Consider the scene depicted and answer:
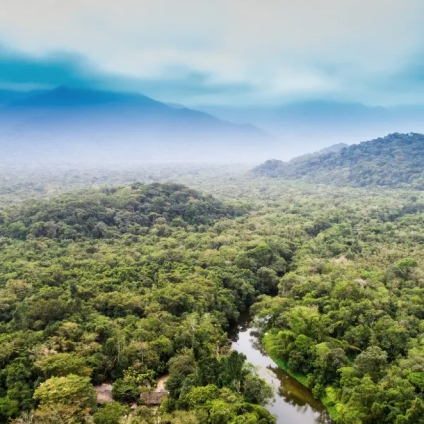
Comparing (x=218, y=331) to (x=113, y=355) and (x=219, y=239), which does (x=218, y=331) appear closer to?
(x=113, y=355)


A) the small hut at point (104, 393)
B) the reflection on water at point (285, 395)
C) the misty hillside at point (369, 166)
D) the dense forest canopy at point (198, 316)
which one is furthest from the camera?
the misty hillside at point (369, 166)

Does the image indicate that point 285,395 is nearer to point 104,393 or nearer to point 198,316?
point 198,316

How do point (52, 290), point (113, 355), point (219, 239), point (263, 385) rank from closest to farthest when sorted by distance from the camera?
point (263, 385) < point (113, 355) < point (52, 290) < point (219, 239)

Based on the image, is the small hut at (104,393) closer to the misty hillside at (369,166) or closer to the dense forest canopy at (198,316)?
the dense forest canopy at (198,316)

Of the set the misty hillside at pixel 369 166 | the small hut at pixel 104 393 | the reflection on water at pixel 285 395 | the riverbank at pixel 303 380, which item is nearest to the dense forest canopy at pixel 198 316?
the riverbank at pixel 303 380

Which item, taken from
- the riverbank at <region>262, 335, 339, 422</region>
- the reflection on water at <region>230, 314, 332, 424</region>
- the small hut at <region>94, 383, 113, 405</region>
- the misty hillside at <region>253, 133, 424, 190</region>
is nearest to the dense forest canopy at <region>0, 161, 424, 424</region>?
the riverbank at <region>262, 335, 339, 422</region>

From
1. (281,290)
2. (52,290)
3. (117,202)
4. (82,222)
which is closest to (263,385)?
(281,290)

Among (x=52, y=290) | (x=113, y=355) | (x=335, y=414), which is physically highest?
(x=52, y=290)
